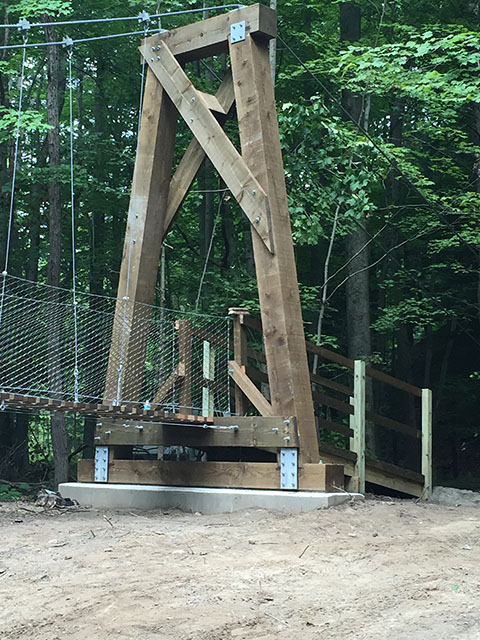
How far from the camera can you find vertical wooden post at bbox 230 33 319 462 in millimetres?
6078

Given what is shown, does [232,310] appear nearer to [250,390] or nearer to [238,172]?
[250,390]

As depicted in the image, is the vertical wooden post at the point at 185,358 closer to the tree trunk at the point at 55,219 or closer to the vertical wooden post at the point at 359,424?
the vertical wooden post at the point at 359,424

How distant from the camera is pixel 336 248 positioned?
1484 centimetres

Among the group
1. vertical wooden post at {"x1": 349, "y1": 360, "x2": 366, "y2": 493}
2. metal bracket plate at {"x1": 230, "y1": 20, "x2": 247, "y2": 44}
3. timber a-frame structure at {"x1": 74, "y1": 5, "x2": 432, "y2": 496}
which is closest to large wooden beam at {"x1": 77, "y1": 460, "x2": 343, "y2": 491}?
timber a-frame structure at {"x1": 74, "y1": 5, "x2": 432, "y2": 496}

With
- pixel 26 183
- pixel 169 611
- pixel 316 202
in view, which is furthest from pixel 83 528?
pixel 26 183

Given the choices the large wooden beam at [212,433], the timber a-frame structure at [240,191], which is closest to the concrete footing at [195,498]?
the timber a-frame structure at [240,191]

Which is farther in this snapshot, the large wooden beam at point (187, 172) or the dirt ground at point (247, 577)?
the large wooden beam at point (187, 172)

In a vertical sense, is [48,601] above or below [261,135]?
below

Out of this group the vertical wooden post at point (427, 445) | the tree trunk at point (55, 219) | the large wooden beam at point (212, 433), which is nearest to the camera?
the large wooden beam at point (212, 433)

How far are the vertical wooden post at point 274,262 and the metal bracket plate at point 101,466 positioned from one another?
1.83 metres

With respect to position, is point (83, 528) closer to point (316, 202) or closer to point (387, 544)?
point (387, 544)

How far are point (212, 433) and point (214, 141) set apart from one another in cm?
251

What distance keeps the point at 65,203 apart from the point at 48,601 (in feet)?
37.0

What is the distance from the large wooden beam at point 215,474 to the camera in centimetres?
581
